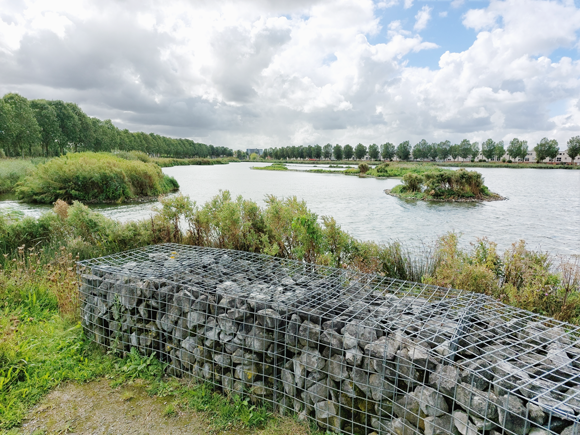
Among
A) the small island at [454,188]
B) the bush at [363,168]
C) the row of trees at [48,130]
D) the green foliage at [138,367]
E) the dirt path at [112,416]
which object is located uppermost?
the row of trees at [48,130]

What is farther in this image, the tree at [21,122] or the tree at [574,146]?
the tree at [574,146]

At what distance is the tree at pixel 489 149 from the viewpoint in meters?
101

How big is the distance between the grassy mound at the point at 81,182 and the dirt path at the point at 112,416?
18.5 metres

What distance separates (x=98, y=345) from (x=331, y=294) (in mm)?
2847

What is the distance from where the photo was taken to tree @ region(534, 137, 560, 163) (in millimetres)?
88688

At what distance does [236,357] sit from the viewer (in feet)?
9.85

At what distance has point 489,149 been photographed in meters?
101

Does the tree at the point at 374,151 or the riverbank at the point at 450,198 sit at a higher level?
the tree at the point at 374,151

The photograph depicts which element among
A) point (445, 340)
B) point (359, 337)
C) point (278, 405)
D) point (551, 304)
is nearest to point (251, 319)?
point (278, 405)

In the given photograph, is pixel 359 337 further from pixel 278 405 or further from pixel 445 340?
pixel 278 405

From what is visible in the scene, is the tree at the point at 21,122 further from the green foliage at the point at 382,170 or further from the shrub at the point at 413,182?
the green foliage at the point at 382,170

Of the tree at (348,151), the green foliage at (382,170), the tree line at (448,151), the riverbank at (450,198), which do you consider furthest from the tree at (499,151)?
the riverbank at (450,198)

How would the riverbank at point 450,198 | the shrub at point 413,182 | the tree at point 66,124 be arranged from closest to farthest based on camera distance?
1. the riverbank at point 450,198
2. the shrub at point 413,182
3. the tree at point 66,124

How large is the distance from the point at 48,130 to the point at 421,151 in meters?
98.1
